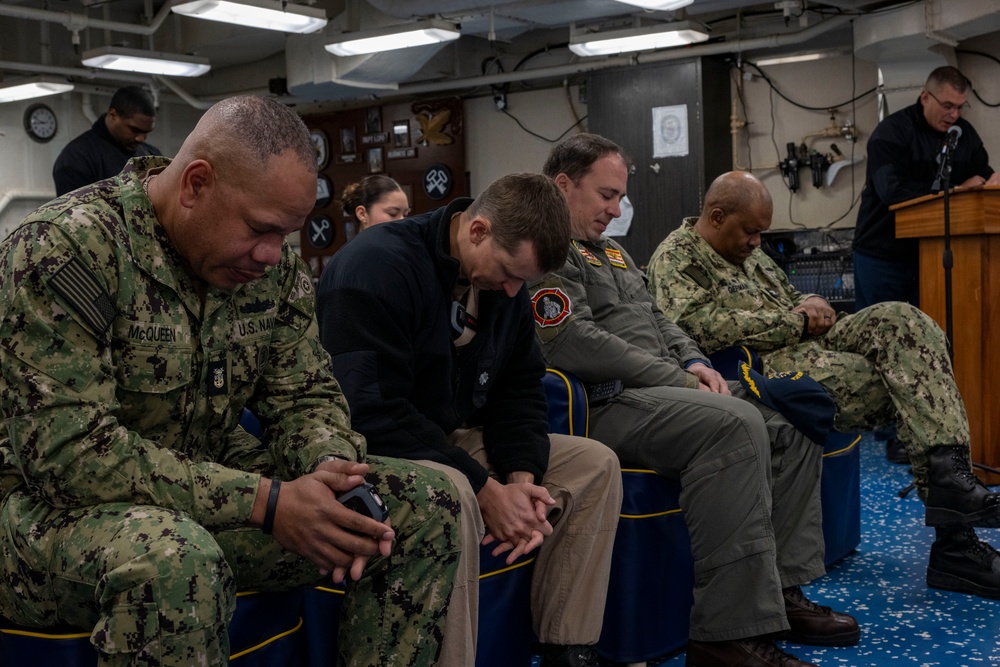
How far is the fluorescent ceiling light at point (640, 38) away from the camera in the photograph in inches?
256

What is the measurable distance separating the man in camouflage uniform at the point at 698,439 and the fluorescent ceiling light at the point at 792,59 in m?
4.63

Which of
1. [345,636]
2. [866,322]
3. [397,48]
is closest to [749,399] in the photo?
[866,322]

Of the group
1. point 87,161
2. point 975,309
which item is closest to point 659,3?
point 975,309

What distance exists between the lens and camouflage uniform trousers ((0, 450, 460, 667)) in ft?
4.17

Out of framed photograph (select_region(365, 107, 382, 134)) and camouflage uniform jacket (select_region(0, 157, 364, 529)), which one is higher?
framed photograph (select_region(365, 107, 382, 134))

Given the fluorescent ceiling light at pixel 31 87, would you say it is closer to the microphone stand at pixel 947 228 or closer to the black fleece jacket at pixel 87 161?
the black fleece jacket at pixel 87 161

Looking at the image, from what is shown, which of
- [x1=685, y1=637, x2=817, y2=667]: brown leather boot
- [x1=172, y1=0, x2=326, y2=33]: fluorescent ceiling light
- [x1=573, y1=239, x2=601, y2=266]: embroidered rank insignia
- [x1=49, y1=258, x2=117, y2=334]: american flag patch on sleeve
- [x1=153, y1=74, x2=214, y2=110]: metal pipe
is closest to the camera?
[x1=49, y1=258, x2=117, y2=334]: american flag patch on sleeve

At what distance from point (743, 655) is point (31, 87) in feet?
25.1

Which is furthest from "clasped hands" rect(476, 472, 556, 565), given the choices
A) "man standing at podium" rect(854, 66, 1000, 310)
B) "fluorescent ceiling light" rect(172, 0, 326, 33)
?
"fluorescent ceiling light" rect(172, 0, 326, 33)

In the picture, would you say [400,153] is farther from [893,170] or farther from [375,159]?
[893,170]

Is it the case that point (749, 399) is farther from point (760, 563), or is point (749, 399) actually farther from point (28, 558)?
point (28, 558)

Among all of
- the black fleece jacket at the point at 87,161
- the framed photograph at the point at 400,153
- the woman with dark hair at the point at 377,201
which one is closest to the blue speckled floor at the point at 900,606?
the woman with dark hair at the point at 377,201

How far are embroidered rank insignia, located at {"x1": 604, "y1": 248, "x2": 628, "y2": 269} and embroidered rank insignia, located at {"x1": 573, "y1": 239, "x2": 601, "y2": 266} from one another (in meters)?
0.08

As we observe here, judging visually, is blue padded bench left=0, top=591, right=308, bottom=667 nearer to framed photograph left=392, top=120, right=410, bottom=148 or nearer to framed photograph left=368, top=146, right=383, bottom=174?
framed photograph left=392, top=120, right=410, bottom=148
